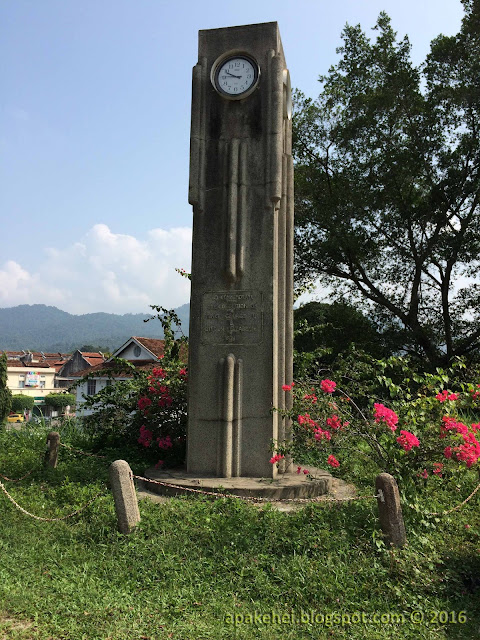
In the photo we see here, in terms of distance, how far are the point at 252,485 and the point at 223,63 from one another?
495cm

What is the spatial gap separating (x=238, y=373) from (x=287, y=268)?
59.4 inches

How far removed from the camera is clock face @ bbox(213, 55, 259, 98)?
6.79m

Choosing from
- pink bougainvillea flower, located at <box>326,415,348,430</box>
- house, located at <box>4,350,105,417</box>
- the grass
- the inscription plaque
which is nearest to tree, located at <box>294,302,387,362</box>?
the inscription plaque

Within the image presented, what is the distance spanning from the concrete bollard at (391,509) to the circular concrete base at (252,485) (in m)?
1.57

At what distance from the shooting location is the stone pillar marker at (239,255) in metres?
6.39

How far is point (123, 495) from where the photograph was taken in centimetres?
468

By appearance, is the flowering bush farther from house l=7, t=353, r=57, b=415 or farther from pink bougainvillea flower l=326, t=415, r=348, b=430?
house l=7, t=353, r=57, b=415

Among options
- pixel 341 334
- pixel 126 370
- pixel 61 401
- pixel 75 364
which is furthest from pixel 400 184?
pixel 75 364

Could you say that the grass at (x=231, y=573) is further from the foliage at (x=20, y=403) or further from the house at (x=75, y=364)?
the house at (x=75, y=364)

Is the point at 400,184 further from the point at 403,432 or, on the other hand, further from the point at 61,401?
the point at 61,401

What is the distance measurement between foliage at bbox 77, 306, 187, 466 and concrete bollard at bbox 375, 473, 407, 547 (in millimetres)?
3544

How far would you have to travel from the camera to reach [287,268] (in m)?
7.03

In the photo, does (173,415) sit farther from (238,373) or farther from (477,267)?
(477,267)

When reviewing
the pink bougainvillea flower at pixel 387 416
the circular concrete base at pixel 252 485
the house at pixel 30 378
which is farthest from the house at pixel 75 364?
the pink bougainvillea flower at pixel 387 416
